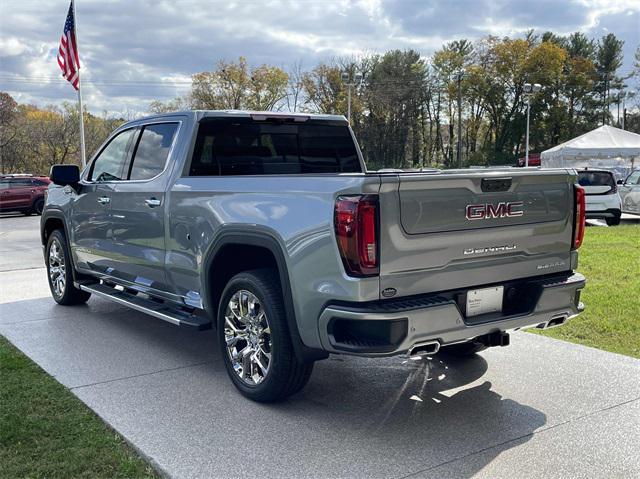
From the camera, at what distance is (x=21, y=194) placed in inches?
924

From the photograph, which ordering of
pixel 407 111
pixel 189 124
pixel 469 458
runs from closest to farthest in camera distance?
pixel 469 458 < pixel 189 124 < pixel 407 111

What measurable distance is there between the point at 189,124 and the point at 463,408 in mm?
3002

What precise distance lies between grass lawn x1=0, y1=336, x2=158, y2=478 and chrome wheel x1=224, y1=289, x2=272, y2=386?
956 mm

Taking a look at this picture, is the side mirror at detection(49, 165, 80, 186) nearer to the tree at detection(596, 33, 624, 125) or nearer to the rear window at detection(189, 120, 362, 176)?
the rear window at detection(189, 120, 362, 176)

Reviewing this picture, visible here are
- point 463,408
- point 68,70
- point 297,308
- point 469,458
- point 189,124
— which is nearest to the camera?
point 469,458

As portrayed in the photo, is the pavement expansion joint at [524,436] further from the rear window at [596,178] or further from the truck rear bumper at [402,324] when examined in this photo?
the rear window at [596,178]

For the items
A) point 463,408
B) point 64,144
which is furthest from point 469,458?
point 64,144

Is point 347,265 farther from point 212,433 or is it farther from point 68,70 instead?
point 68,70

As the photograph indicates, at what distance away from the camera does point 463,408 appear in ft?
13.6

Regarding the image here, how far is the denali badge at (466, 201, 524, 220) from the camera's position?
3720 mm

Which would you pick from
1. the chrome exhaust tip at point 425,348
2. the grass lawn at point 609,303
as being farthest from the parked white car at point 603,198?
the chrome exhaust tip at point 425,348

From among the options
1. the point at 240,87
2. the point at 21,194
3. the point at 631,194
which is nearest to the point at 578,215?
the point at 631,194

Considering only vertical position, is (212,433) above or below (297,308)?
below

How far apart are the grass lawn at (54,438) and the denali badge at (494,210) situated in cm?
225
